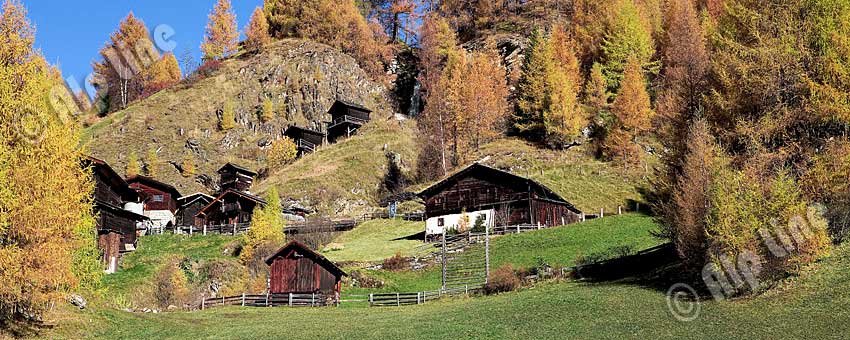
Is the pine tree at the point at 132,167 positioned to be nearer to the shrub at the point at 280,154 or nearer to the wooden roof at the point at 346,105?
the shrub at the point at 280,154

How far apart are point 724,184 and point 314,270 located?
2512 centimetres

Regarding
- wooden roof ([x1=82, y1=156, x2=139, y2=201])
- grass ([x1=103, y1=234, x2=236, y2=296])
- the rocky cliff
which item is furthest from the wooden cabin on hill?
the rocky cliff

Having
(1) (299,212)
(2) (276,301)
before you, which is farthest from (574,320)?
(1) (299,212)

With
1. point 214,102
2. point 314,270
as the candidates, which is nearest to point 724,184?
point 314,270

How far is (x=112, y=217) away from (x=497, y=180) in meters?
31.9

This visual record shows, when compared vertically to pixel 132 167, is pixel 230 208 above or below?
below

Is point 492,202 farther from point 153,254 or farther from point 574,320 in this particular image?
point 574,320

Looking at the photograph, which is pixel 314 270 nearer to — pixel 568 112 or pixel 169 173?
pixel 568 112

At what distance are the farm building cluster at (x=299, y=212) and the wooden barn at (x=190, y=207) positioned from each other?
0.36 feet

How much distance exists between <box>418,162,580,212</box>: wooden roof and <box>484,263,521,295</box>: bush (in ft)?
70.2

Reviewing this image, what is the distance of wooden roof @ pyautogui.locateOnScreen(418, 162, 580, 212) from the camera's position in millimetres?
59938

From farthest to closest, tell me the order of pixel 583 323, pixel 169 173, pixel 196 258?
pixel 169 173 → pixel 196 258 → pixel 583 323

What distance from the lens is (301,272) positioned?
4350 centimetres

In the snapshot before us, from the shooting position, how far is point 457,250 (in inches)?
2072
